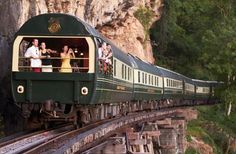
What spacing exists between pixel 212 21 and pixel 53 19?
49.4 m

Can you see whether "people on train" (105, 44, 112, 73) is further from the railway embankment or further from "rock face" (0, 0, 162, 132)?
the railway embankment

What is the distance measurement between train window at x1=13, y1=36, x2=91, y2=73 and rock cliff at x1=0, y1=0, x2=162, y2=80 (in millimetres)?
2184

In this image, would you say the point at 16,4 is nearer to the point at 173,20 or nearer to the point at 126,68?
the point at 126,68

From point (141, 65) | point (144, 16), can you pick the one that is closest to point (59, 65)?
point (141, 65)

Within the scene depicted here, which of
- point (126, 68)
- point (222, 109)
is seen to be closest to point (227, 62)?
point (222, 109)

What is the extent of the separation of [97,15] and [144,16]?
21.0 metres

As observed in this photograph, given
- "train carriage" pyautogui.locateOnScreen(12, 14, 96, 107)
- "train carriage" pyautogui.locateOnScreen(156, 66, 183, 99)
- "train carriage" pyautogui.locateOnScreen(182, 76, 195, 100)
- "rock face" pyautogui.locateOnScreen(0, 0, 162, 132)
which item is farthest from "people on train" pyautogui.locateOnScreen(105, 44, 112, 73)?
"train carriage" pyautogui.locateOnScreen(182, 76, 195, 100)

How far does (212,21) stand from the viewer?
63.7 metres

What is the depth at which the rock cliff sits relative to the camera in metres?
18.0

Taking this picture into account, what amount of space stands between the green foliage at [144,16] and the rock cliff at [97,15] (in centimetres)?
24

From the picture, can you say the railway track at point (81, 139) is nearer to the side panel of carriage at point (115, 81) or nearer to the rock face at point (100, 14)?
the side panel of carriage at point (115, 81)

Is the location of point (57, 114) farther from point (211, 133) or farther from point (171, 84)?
point (211, 133)

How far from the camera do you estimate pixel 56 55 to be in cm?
1608

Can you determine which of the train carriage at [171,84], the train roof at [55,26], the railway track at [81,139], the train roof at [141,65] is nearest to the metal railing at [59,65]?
the train roof at [55,26]
